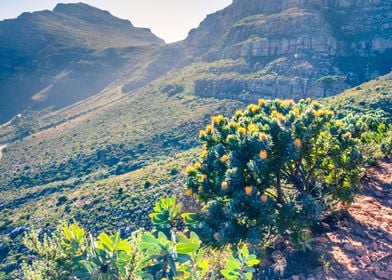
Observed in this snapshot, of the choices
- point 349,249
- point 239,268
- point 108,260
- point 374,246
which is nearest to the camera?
point 239,268

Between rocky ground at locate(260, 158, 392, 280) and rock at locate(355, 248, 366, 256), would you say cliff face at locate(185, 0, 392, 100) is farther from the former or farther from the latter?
rock at locate(355, 248, 366, 256)

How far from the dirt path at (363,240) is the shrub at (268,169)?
85 centimetres

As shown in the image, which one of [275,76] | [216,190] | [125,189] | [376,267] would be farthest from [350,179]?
[275,76]

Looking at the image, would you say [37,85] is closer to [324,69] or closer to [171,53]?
[171,53]

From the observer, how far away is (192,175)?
Result: 356 inches

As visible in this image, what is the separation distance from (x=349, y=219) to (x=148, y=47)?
5080 inches

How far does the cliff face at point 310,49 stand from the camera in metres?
57.0

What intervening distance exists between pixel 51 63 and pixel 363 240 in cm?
13733

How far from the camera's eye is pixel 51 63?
126m

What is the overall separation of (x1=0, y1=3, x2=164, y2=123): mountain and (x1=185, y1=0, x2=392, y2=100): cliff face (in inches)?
2425

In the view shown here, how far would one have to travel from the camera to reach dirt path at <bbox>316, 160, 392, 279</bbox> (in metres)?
7.14

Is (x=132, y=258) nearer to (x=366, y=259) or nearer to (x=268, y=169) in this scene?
(x=268, y=169)

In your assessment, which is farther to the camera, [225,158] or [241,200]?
[225,158]

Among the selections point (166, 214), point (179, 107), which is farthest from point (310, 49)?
point (166, 214)
